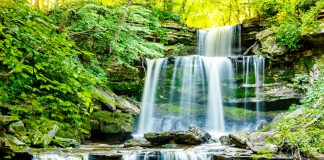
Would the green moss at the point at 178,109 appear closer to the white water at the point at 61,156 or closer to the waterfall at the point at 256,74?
the waterfall at the point at 256,74

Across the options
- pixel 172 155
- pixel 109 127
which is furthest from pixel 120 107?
pixel 172 155

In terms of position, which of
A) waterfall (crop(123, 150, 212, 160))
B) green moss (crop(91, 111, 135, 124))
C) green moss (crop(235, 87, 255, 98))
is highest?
green moss (crop(235, 87, 255, 98))

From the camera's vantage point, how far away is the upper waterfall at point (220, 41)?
1498 cm

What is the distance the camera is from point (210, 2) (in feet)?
63.8

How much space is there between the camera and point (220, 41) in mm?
15320

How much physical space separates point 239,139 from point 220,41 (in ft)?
28.0

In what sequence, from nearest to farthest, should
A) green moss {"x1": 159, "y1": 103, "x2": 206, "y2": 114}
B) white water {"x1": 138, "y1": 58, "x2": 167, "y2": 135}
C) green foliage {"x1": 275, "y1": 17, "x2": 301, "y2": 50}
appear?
green foliage {"x1": 275, "y1": 17, "x2": 301, "y2": 50} < white water {"x1": 138, "y1": 58, "x2": 167, "y2": 135} < green moss {"x1": 159, "y1": 103, "x2": 206, "y2": 114}

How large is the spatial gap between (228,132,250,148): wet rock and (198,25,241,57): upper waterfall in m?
7.64

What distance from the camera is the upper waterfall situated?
49.2ft

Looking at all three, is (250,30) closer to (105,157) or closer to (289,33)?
(289,33)

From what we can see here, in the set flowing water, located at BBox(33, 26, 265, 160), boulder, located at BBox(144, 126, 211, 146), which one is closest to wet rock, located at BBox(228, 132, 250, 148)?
boulder, located at BBox(144, 126, 211, 146)

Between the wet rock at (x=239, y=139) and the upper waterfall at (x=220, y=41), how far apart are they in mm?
7638

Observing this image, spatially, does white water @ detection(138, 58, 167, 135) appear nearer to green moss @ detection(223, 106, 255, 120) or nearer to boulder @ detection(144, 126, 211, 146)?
green moss @ detection(223, 106, 255, 120)

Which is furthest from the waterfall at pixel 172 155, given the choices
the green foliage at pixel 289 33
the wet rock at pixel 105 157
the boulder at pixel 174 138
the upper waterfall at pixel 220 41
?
the upper waterfall at pixel 220 41
